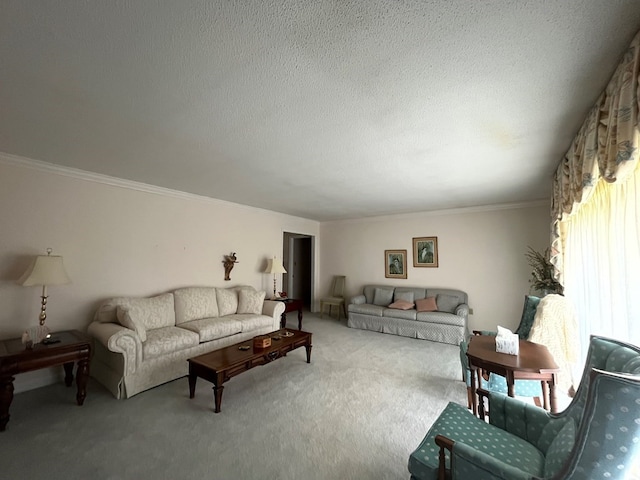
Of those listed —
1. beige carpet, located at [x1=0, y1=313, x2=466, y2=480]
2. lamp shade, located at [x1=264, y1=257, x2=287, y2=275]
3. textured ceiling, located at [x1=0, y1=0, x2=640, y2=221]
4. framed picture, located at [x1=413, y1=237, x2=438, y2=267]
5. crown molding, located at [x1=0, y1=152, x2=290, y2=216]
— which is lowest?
beige carpet, located at [x1=0, y1=313, x2=466, y2=480]

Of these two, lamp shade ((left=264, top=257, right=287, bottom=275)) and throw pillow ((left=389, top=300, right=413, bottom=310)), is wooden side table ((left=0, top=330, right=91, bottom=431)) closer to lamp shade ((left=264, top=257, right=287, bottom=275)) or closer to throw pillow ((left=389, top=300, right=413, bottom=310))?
lamp shade ((left=264, top=257, right=287, bottom=275))

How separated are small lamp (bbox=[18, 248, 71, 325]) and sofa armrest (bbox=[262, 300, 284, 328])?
265 cm

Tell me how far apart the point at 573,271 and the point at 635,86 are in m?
2.57

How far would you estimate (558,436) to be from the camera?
4.21 ft

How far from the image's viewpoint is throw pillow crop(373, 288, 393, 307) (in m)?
5.79

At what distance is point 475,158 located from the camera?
8.97 ft

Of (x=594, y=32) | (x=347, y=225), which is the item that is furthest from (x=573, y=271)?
(x=347, y=225)

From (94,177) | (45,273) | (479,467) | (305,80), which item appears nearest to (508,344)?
(479,467)

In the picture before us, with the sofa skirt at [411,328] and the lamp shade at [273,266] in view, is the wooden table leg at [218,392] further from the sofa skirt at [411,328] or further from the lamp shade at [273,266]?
the sofa skirt at [411,328]

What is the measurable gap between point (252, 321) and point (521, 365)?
337 cm

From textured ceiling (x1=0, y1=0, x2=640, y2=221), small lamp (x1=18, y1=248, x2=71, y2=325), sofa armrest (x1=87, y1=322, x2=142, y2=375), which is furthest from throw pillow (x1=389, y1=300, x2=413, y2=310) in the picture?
small lamp (x1=18, y1=248, x2=71, y2=325)

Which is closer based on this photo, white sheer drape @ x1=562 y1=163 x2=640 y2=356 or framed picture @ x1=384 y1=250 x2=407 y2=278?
white sheer drape @ x1=562 y1=163 x2=640 y2=356

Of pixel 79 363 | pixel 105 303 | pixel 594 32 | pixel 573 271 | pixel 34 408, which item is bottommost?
pixel 34 408

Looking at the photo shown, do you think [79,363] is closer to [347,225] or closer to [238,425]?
[238,425]
